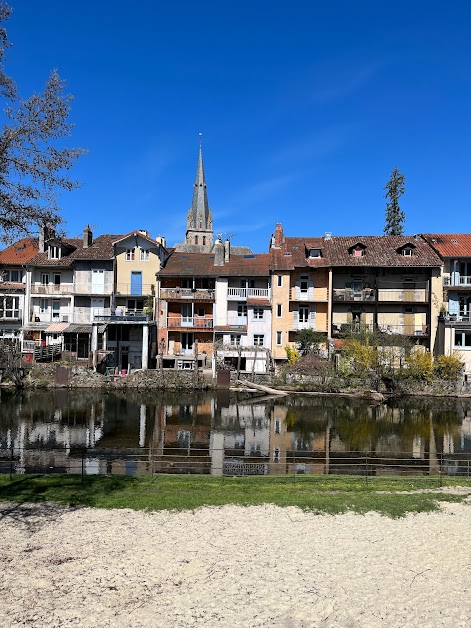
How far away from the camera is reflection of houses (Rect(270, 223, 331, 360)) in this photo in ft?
149

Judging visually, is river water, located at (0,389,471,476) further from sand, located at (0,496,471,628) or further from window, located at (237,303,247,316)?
window, located at (237,303,247,316)

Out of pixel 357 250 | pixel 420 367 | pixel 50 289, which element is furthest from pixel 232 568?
pixel 50 289

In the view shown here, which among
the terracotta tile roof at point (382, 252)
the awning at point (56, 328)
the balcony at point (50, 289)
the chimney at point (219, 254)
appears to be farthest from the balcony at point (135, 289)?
the terracotta tile roof at point (382, 252)

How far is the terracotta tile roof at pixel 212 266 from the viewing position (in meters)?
46.0

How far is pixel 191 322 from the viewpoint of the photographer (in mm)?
45938

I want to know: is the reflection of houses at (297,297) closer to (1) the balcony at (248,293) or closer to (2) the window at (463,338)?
(1) the balcony at (248,293)

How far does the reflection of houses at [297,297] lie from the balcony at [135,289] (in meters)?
12.0

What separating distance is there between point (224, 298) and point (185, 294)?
3735mm

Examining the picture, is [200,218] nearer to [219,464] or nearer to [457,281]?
[457,281]

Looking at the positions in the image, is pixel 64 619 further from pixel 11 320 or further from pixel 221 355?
pixel 11 320

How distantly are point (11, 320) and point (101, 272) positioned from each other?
9.95m

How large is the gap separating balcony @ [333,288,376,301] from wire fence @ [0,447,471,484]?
25461 mm

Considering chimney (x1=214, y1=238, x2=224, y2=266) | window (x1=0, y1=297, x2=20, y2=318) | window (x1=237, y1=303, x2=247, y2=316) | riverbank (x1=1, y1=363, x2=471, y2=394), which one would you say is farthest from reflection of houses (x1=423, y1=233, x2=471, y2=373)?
window (x1=0, y1=297, x2=20, y2=318)

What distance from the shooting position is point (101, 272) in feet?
153
